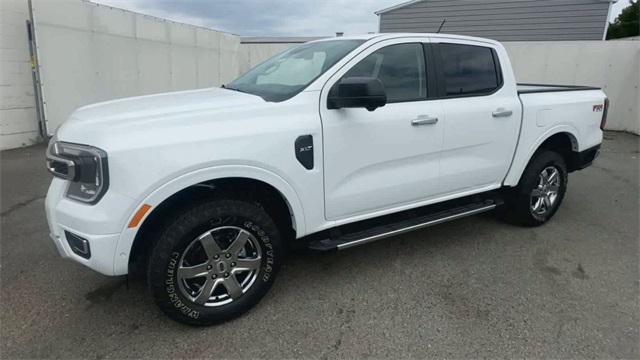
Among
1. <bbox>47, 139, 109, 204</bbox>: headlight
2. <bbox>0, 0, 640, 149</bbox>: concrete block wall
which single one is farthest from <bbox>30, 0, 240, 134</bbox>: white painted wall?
<bbox>47, 139, 109, 204</bbox>: headlight

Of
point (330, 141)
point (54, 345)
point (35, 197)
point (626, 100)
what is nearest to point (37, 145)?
point (35, 197)

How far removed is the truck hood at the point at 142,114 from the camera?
7.35ft

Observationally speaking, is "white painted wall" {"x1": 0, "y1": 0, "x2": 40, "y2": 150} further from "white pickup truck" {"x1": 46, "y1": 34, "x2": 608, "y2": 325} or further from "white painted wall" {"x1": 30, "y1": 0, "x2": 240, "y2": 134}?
"white pickup truck" {"x1": 46, "y1": 34, "x2": 608, "y2": 325}

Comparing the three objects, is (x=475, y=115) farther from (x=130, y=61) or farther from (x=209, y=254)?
(x=130, y=61)

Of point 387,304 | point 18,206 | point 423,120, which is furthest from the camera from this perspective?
point 18,206

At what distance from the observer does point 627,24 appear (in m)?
28.6

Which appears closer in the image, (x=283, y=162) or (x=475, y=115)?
(x=283, y=162)

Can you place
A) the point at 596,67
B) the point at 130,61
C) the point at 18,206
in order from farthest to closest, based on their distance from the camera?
the point at 596,67 → the point at 130,61 → the point at 18,206

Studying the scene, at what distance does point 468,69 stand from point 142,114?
266 centimetres

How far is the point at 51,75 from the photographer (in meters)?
7.57

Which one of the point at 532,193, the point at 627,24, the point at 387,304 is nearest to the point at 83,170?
the point at 387,304

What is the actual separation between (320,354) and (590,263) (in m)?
2.60

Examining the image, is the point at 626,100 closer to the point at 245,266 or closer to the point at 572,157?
the point at 572,157

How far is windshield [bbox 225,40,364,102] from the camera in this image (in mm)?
2895
